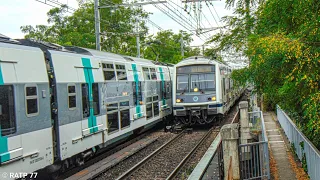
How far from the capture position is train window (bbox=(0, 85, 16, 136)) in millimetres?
7109

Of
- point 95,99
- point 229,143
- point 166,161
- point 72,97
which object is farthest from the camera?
point 166,161

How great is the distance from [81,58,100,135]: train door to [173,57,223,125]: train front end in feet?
25.0

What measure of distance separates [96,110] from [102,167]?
5.39ft

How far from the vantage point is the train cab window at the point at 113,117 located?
475 inches

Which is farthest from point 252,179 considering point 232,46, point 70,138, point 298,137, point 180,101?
point 180,101

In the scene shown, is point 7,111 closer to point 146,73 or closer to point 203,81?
point 146,73

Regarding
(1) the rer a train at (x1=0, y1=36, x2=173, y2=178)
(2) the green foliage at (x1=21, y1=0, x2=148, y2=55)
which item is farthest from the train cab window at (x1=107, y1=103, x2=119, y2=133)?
(2) the green foliage at (x1=21, y1=0, x2=148, y2=55)

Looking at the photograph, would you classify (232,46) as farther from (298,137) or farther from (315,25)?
(315,25)

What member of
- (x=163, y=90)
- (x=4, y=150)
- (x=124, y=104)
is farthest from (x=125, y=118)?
(x=4, y=150)

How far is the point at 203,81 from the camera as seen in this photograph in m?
18.4

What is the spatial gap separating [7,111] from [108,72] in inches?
213

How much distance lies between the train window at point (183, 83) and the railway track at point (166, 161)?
2918 millimetres

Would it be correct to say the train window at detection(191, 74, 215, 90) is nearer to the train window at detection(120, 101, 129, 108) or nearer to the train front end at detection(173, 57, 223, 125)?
the train front end at detection(173, 57, 223, 125)

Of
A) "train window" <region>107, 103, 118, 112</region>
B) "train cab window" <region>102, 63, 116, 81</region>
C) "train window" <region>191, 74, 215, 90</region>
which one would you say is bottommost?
"train window" <region>107, 103, 118, 112</region>
